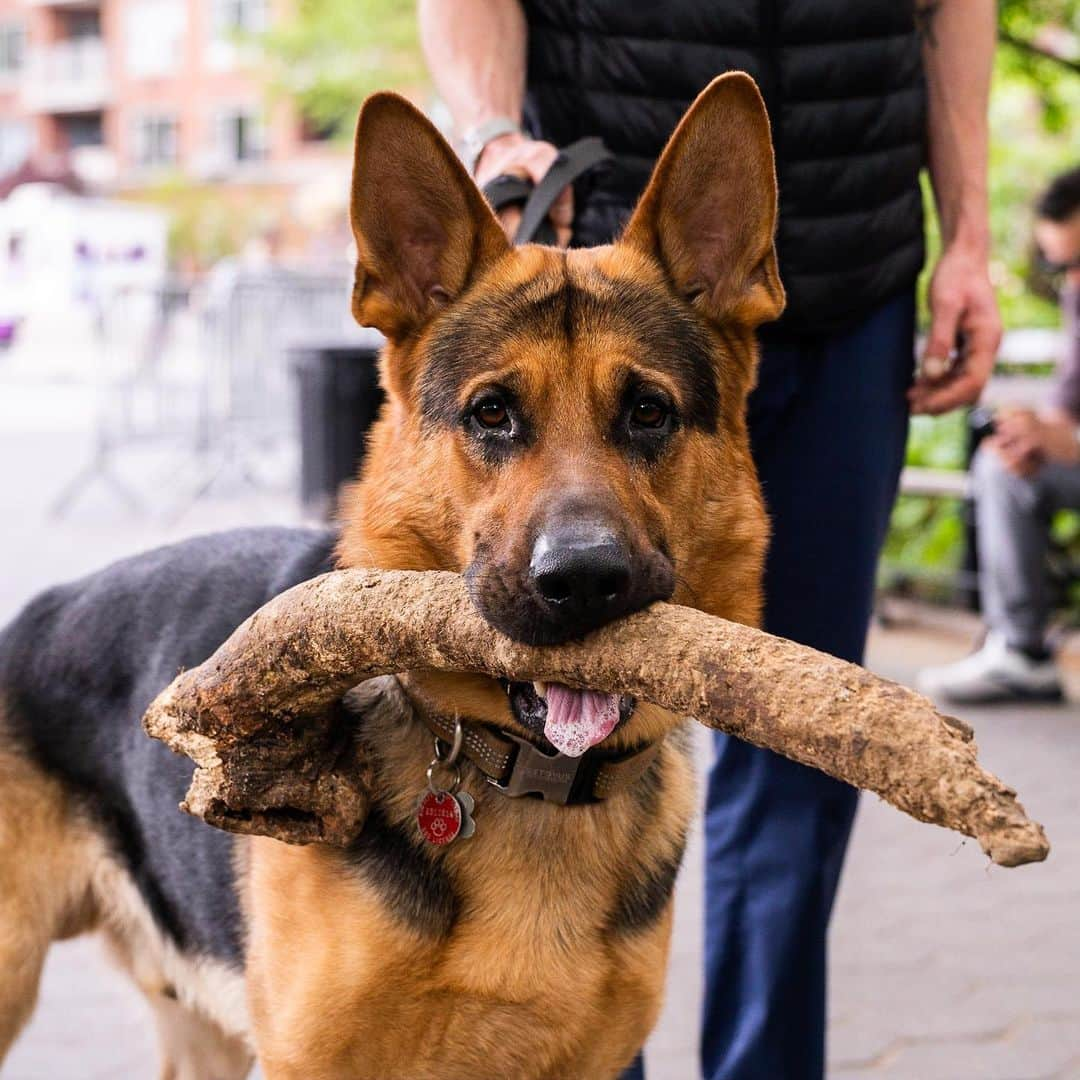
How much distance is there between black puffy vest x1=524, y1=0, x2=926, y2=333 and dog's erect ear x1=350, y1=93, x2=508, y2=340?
436mm

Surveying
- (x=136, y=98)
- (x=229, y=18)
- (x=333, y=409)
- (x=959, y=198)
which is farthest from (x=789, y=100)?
Result: (x=136, y=98)

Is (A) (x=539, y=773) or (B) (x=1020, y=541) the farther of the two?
(B) (x=1020, y=541)

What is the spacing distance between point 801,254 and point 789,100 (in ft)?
0.99

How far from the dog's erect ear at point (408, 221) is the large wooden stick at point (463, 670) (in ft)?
2.10

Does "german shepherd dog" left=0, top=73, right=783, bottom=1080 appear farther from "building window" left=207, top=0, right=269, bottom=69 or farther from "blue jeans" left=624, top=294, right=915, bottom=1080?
"building window" left=207, top=0, right=269, bottom=69

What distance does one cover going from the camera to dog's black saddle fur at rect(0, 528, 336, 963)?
2.90 metres

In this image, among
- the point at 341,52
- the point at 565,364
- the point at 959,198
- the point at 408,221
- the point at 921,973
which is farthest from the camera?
the point at 341,52

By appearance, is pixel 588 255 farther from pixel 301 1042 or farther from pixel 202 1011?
pixel 202 1011

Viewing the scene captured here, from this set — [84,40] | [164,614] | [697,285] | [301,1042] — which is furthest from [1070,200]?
[84,40]

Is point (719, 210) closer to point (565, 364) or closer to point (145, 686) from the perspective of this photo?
point (565, 364)

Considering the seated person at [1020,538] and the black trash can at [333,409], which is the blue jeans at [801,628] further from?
the black trash can at [333,409]

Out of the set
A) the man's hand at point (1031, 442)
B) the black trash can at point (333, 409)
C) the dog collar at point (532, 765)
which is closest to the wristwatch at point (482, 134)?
the dog collar at point (532, 765)

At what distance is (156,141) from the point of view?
56.9 metres

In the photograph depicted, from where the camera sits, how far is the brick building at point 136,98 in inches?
2062
